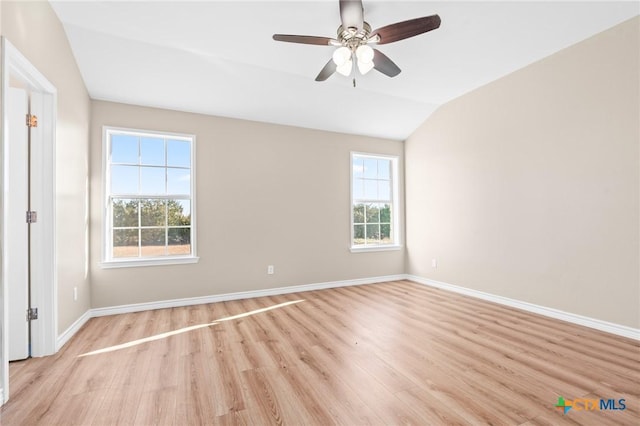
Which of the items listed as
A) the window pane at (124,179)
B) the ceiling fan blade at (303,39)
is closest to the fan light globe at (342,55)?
the ceiling fan blade at (303,39)

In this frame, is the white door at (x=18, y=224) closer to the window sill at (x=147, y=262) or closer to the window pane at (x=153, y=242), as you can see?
the window sill at (x=147, y=262)

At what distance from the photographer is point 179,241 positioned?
12.7 ft

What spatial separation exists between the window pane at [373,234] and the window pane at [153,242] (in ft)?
10.6

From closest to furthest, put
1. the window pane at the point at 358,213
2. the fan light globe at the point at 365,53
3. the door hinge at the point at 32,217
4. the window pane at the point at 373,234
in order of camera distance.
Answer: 1. the fan light globe at the point at 365,53
2. the door hinge at the point at 32,217
3. the window pane at the point at 358,213
4. the window pane at the point at 373,234

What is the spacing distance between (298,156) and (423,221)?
7.83 ft

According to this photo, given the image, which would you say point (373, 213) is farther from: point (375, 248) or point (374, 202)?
point (375, 248)

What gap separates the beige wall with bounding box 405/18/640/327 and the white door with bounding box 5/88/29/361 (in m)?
4.84

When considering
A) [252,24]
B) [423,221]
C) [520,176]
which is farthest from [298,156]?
[520,176]

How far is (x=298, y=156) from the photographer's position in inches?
179

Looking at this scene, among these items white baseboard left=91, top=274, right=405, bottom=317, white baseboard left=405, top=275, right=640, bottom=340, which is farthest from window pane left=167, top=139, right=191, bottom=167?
white baseboard left=405, top=275, right=640, bottom=340

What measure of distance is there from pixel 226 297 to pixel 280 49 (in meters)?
3.16

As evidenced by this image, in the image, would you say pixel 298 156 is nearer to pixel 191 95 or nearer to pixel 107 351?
pixel 191 95

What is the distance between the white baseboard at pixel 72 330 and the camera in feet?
8.28

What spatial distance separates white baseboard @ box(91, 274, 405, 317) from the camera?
3455 millimetres
